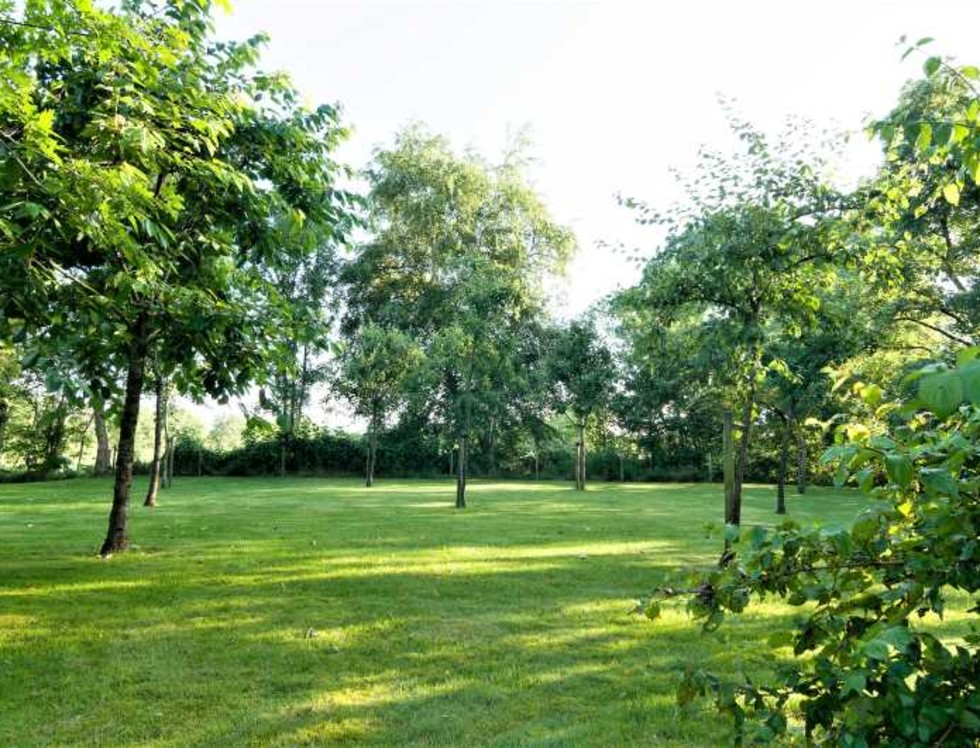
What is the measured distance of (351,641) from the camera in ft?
19.0

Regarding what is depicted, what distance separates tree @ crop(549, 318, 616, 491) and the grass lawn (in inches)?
689

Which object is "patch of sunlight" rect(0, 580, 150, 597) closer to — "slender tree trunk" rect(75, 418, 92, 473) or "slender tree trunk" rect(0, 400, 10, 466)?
"slender tree trunk" rect(0, 400, 10, 466)

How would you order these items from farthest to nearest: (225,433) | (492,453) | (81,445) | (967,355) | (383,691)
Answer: (225,433) → (492,453) → (81,445) → (383,691) → (967,355)

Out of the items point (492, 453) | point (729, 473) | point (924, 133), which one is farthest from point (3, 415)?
point (924, 133)

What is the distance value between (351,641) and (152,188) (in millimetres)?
4700

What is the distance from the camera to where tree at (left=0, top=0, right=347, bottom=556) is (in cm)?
484

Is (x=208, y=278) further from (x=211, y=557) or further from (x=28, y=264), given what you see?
(x=211, y=557)

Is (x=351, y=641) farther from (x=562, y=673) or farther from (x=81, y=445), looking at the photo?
(x=81, y=445)

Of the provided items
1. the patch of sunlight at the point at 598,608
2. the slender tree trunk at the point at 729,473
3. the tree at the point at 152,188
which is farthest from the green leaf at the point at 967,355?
the slender tree trunk at the point at 729,473

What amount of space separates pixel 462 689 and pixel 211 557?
6472 mm

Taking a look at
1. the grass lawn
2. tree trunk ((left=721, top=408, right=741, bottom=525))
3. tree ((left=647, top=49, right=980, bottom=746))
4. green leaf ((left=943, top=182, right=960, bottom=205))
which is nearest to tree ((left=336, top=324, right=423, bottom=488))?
the grass lawn

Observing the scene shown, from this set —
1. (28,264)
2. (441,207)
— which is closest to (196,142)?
(28,264)

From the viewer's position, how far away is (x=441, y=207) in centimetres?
3544

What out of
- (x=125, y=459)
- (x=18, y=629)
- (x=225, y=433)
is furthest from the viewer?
(x=225, y=433)
